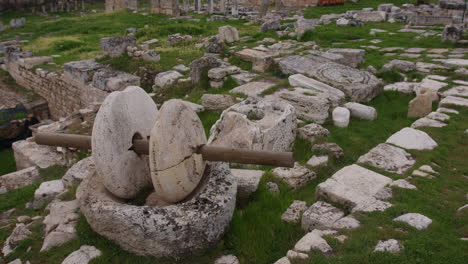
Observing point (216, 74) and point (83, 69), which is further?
point (83, 69)

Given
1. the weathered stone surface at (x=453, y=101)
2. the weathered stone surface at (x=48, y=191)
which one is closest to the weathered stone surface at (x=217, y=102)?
the weathered stone surface at (x=48, y=191)

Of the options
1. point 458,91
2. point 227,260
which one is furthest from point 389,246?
point 458,91

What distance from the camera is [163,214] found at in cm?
320

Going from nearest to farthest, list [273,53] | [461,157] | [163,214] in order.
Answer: [163,214] → [461,157] → [273,53]

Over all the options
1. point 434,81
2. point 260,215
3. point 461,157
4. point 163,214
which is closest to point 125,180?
point 163,214

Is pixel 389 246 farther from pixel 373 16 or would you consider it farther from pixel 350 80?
pixel 373 16

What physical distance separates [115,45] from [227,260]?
10169 mm

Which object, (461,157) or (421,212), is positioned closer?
(421,212)

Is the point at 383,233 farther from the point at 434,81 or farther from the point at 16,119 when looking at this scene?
the point at 16,119

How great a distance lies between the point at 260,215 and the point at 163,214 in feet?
3.42

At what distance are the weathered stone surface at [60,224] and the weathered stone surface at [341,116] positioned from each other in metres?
4.18

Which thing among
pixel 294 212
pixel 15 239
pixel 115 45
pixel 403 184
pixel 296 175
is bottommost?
pixel 15 239

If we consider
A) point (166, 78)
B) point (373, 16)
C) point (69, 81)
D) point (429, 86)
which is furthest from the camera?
point (373, 16)

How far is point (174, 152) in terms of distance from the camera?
3285 mm
